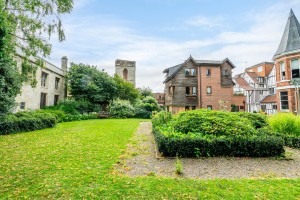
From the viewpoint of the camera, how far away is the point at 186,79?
24266 millimetres

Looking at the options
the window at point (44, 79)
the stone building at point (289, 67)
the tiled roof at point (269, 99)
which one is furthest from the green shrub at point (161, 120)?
the tiled roof at point (269, 99)

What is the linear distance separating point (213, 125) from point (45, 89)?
20.9 meters

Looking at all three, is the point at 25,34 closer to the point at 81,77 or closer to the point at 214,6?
the point at 214,6

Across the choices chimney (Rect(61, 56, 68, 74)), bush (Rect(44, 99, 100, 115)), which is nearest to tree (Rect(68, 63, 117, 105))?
bush (Rect(44, 99, 100, 115))

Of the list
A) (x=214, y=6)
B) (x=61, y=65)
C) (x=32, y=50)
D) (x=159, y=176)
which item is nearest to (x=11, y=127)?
(x=32, y=50)

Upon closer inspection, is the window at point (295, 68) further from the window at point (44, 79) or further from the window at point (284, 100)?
the window at point (44, 79)

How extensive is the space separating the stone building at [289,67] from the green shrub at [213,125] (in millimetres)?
13516

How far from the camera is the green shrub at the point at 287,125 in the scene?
26.3 feet

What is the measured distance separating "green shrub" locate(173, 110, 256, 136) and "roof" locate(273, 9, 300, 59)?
15255mm

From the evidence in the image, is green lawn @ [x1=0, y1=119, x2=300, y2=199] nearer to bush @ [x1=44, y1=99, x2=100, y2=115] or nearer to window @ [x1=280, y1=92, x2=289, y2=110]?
bush @ [x1=44, y1=99, x2=100, y2=115]

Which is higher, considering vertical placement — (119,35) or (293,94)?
(119,35)

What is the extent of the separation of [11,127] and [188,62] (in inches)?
840

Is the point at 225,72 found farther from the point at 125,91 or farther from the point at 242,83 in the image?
the point at 125,91

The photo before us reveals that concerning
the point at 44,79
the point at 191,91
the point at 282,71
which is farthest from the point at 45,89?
the point at 282,71
